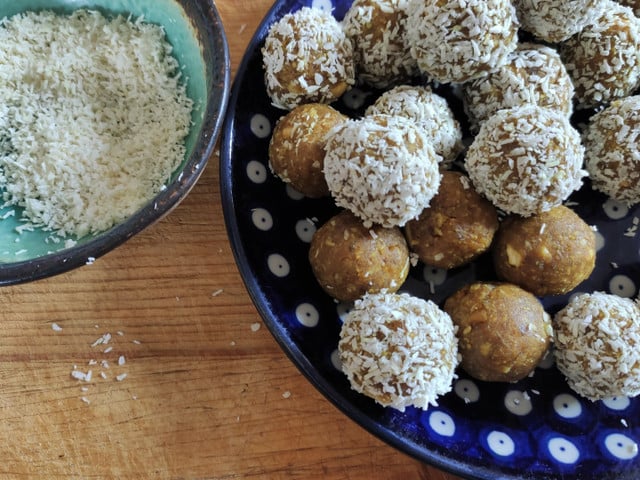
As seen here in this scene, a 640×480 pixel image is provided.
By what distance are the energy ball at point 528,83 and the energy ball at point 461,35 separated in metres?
0.05

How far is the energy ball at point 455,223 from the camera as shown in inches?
43.1

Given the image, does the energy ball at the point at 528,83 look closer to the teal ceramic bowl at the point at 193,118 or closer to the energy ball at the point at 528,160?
the energy ball at the point at 528,160

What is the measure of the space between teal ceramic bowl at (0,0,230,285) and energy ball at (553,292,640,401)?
2.36 ft

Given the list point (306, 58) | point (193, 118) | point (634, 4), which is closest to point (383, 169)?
point (306, 58)

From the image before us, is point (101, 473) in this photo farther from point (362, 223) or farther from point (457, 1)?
point (457, 1)

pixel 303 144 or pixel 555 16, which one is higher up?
pixel 555 16

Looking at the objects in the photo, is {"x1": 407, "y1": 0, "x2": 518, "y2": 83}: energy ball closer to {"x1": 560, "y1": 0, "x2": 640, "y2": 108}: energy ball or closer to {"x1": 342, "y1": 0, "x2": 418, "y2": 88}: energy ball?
{"x1": 342, "y1": 0, "x2": 418, "y2": 88}: energy ball

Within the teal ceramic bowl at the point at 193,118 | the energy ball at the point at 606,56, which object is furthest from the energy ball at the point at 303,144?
the energy ball at the point at 606,56

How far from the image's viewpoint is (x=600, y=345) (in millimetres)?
1042

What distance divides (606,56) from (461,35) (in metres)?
0.33

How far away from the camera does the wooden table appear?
3.80 ft

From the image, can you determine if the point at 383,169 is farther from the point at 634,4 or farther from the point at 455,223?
the point at 634,4

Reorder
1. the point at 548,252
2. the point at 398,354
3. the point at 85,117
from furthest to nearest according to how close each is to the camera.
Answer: the point at 85,117
the point at 548,252
the point at 398,354

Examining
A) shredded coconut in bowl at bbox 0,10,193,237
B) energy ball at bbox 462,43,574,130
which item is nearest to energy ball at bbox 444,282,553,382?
energy ball at bbox 462,43,574,130
